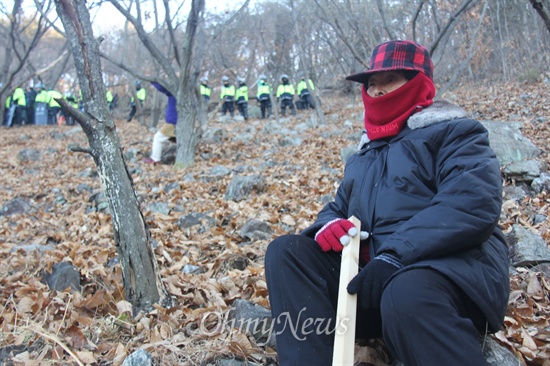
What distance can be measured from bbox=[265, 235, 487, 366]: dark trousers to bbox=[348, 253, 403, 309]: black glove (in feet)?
0.21

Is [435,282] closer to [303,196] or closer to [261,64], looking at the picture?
[303,196]

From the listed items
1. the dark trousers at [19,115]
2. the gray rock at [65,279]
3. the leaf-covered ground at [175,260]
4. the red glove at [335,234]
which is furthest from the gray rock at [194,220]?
the dark trousers at [19,115]

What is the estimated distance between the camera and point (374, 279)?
6.30 feet

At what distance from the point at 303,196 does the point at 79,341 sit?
3454mm

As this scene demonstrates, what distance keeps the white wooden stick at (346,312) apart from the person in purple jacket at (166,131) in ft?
25.1

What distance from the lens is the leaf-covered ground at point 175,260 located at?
251cm

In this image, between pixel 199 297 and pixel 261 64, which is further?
pixel 261 64

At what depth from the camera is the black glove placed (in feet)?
6.25

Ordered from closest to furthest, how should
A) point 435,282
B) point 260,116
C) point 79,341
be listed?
point 435,282 < point 79,341 < point 260,116

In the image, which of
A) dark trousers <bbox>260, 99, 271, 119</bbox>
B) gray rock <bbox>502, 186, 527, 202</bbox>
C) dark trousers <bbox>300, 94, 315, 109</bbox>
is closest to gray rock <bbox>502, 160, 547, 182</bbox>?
gray rock <bbox>502, 186, 527, 202</bbox>

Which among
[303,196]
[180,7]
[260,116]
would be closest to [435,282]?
[303,196]

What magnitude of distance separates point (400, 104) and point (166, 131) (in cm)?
758

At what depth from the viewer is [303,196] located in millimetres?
5695

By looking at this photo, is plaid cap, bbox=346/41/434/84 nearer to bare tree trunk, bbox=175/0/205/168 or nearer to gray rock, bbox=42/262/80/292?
gray rock, bbox=42/262/80/292
